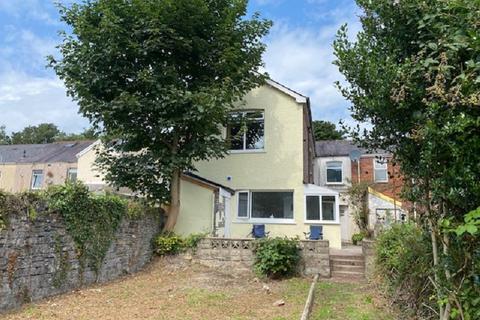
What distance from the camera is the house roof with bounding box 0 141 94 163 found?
30.8 metres

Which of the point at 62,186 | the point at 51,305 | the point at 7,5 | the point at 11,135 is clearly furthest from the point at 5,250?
the point at 11,135

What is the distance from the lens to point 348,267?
1189 cm

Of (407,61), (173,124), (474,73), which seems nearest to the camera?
(474,73)

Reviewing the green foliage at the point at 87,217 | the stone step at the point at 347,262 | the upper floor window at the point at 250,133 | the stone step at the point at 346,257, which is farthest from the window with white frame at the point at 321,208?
the green foliage at the point at 87,217

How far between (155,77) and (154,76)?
0.17 feet

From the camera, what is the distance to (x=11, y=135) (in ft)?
211

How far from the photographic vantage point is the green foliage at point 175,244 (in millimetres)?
12445

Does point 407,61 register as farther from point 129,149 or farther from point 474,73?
point 129,149

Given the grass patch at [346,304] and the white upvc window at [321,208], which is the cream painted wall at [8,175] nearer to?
the white upvc window at [321,208]

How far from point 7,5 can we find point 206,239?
29.3ft

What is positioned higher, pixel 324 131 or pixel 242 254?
pixel 324 131

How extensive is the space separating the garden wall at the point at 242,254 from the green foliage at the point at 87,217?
3.28 m

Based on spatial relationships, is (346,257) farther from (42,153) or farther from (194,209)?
(42,153)

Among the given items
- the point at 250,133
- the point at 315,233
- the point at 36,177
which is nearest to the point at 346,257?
the point at 315,233
